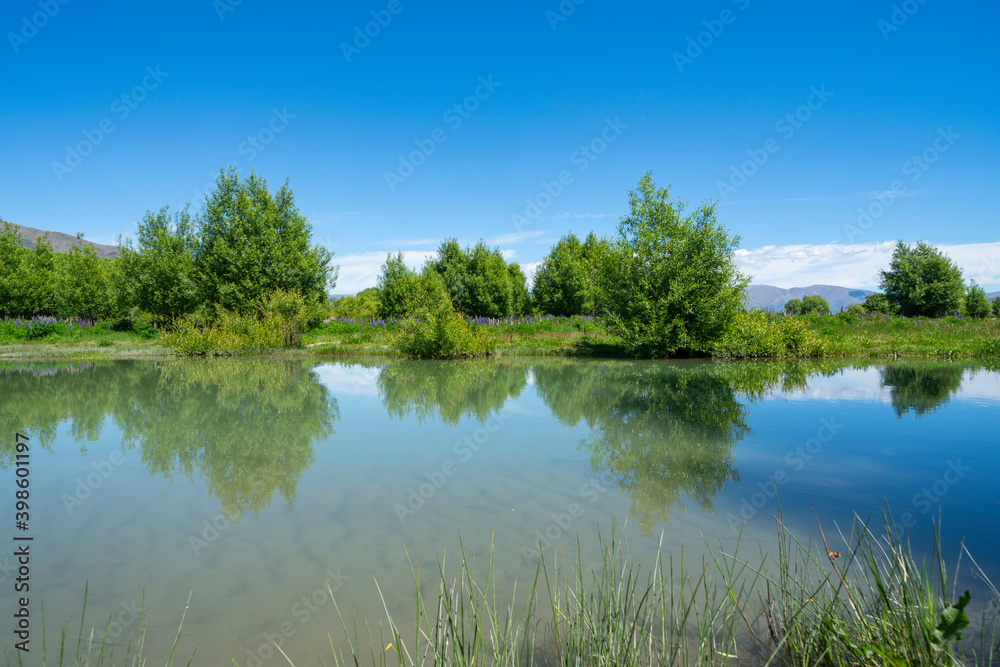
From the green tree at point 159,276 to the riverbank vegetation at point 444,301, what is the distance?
0.10m

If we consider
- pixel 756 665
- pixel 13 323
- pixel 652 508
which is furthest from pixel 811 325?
pixel 13 323

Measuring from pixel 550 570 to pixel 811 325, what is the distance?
27325 millimetres

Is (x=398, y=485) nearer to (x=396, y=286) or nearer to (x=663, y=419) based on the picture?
(x=663, y=419)

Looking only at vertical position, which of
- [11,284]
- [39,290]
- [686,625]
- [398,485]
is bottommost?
[686,625]

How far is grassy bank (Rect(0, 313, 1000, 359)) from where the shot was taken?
67.3ft

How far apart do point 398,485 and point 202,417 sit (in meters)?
5.27

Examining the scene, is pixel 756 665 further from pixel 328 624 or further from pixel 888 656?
pixel 328 624

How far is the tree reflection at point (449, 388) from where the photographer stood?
376 inches

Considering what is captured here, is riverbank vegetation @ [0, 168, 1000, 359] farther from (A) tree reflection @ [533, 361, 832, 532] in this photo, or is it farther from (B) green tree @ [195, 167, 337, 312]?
(A) tree reflection @ [533, 361, 832, 532]

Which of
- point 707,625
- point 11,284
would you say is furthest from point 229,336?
point 707,625

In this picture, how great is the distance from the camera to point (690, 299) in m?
19.2

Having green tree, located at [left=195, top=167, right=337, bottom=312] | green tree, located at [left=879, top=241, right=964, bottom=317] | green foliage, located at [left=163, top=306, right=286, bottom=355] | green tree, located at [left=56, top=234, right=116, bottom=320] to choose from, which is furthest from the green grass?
green tree, located at [left=879, top=241, right=964, bottom=317]

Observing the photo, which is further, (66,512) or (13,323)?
(13,323)

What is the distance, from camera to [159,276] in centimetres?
2912
